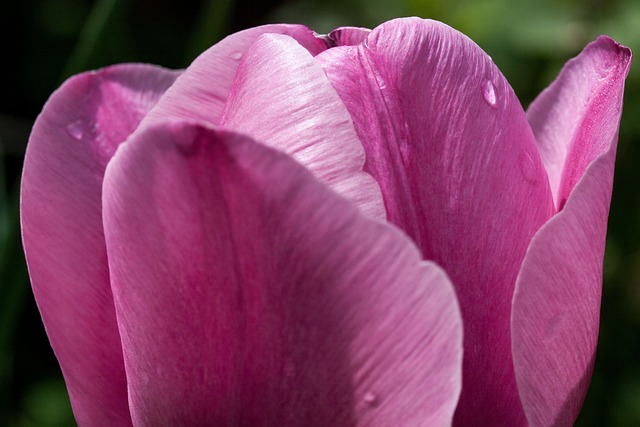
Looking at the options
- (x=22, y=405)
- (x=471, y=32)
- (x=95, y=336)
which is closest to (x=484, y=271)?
(x=95, y=336)

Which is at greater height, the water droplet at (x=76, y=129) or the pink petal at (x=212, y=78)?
the pink petal at (x=212, y=78)

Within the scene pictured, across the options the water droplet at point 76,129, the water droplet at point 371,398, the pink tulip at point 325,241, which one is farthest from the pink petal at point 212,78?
the water droplet at point 371,398

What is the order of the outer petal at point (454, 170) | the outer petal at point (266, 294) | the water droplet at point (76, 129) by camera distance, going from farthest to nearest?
the water droplet at point (76, 129), the outer petal at point (454, 170), the outer petal at point (266, 294)

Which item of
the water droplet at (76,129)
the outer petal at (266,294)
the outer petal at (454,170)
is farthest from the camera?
the water droplet at (76,129)

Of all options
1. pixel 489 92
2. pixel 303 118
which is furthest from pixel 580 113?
pixel 303 118

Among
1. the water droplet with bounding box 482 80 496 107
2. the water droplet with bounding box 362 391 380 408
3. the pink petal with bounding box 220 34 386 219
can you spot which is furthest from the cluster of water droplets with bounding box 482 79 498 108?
the water droplet with bounding box 362 391 380 408

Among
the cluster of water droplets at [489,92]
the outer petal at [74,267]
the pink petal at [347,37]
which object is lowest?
the outer petal at [74,267]

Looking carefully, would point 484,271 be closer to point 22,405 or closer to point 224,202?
point 224,202

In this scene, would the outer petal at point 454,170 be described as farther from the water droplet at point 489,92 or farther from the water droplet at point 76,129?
the water droplet at point 76,129
